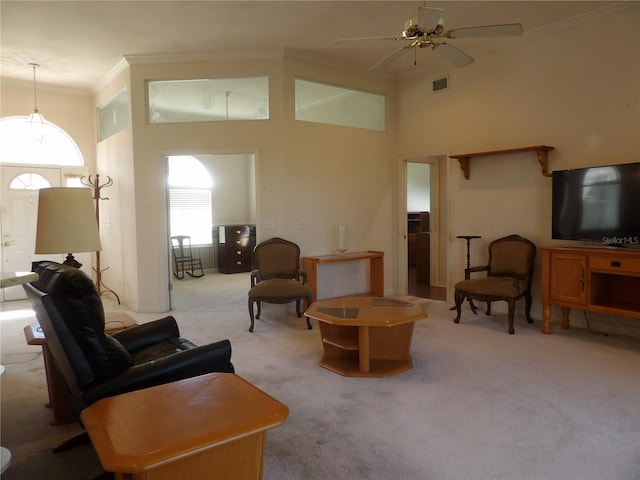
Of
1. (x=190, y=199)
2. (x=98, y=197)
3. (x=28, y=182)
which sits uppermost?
(x=28, y=182)

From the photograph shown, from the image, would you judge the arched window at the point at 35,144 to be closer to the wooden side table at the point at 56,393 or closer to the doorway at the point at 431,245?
the wooden side table at the point at 56,393

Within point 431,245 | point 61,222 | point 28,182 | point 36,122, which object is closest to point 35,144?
point 36,122

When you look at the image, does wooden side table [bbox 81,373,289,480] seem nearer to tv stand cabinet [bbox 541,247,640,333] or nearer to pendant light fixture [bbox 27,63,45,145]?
tv stand cabinet [bbox 541,247,640,333]

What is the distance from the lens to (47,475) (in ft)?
6.65

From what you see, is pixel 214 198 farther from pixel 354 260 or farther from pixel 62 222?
pixel 62 222

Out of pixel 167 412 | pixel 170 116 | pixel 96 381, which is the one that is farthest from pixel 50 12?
pixel 167 412

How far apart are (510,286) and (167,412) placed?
3682mm

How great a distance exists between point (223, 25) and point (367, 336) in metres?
3.39

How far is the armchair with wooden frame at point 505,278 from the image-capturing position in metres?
4.21

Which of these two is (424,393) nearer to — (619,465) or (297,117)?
(619,465)

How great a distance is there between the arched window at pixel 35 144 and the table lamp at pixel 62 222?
4508 millimetres

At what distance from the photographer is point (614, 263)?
362 centimetres

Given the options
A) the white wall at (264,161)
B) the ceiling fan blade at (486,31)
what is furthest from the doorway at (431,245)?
the ceiling fan blade at (486,31)

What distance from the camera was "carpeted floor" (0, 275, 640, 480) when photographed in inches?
80.7
